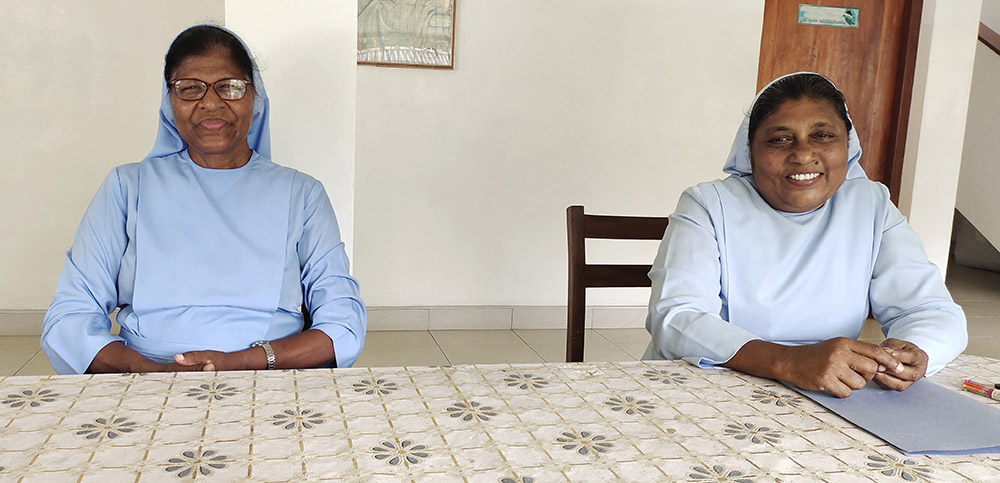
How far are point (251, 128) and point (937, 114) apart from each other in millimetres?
4371

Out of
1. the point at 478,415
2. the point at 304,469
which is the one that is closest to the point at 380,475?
the point at 304,469

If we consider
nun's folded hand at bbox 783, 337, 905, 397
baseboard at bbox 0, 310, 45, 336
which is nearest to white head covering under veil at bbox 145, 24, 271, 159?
nun's folded hand at bbox 783, 337, 905, 397

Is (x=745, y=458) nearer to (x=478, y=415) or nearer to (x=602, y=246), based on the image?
(x=478, y=415)

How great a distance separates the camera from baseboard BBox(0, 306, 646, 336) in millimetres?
4281

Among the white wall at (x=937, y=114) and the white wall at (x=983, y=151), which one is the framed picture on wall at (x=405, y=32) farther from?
the white wall at (x=983, y=151)

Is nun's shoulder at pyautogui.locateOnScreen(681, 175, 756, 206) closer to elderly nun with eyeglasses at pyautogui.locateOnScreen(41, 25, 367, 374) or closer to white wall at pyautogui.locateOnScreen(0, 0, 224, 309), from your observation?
elderly nun with eyeglasses at pyautogui.locateOnScreen(41, 25, 367, 374)

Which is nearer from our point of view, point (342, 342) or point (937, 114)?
point (342, 342)

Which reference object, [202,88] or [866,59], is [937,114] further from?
[202,88]

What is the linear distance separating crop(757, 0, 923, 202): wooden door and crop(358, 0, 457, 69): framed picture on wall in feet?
6.50

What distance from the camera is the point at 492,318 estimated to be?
441 cm

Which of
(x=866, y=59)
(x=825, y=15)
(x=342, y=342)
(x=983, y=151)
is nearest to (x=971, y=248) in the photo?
(x=983, y=151)

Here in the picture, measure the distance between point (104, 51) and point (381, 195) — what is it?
1.59 m

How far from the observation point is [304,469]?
822mm

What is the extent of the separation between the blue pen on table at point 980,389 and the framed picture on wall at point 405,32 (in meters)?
3.29
